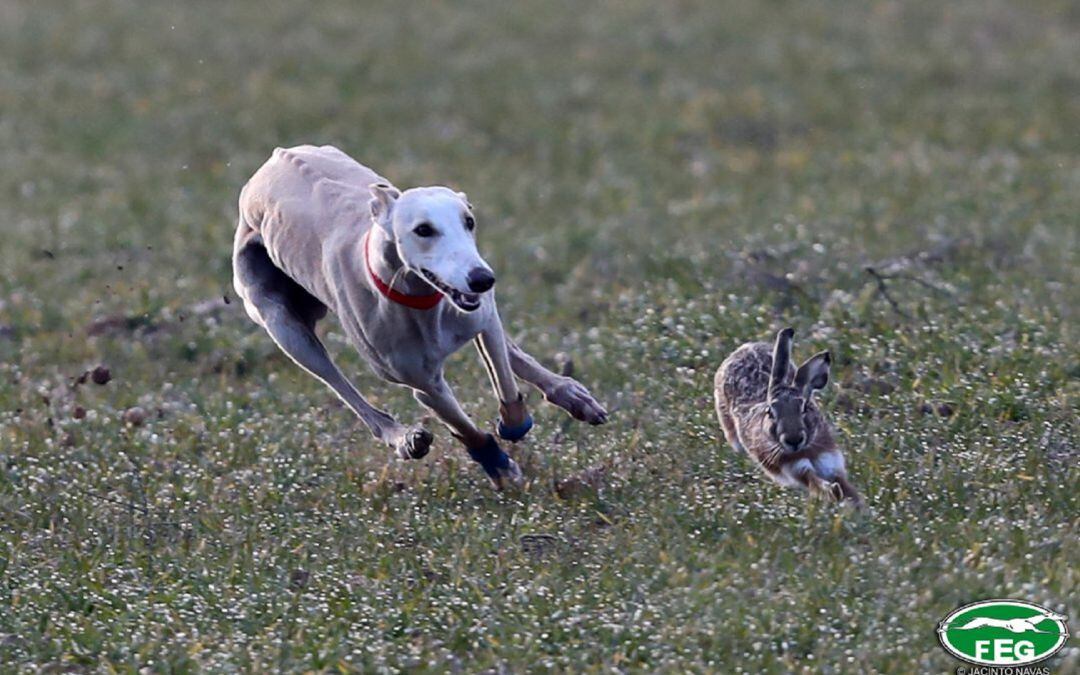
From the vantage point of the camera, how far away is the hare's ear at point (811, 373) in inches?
243

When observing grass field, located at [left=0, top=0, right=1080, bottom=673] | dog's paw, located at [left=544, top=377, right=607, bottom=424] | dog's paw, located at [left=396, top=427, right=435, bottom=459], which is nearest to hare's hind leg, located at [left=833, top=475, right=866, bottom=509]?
grass field, located at [left=0, top=0, right=1080, bottom=673]

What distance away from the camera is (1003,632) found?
5.05 m

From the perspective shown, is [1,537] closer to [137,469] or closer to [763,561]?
[137,469]

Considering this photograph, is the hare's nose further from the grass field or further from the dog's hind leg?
the dog's hind leg

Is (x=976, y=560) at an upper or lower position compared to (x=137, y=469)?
upper

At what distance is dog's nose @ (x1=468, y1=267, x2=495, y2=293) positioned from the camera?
586cm

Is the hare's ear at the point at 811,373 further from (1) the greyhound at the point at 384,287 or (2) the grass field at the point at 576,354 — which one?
(1) the greyhound at the point at 384,287

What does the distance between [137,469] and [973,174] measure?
24.0 ft

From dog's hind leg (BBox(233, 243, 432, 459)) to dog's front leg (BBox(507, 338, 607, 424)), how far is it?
1.80ft

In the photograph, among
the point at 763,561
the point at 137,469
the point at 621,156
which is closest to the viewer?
the point at 763,561

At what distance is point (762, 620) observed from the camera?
5242 mm

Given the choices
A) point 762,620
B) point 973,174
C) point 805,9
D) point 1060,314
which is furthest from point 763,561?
point 805,9

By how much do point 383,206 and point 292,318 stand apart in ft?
4.27

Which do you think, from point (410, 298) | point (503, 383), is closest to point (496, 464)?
point (503, 383)
